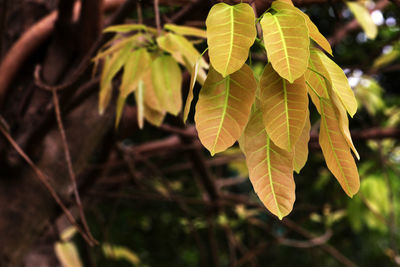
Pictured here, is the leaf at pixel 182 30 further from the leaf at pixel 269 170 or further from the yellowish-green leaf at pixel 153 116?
the leaf at pixel 269 170

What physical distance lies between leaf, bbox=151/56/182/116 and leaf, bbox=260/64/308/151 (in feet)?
0.98

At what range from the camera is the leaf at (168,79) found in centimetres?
69

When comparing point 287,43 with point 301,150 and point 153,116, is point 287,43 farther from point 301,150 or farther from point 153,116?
point 153,116

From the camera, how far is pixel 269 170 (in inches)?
15.8

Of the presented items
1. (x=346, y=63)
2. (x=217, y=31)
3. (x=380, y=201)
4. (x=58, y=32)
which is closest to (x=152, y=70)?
(x=217, y=31)

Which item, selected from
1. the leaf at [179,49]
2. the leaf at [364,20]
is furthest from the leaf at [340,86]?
the leaf at [364,20]

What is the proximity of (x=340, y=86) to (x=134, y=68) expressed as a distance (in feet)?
1.16

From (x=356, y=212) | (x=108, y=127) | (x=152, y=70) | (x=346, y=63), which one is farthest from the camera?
(x=346, y=63)

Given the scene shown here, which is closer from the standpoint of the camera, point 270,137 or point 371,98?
point 270,137

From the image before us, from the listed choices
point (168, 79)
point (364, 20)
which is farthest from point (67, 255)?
point (364, 20)

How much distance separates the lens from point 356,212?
1814 millimetres

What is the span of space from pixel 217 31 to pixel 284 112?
0.30ft

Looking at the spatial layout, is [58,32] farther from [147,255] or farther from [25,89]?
[147,255]

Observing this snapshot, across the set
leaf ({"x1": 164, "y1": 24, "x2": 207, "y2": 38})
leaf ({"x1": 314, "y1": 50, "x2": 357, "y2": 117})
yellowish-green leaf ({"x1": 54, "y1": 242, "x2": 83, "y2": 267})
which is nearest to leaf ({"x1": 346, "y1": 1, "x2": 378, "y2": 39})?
leaf ({"x1": 164, "y1": 24, "x2": 207, "y2": 38})
